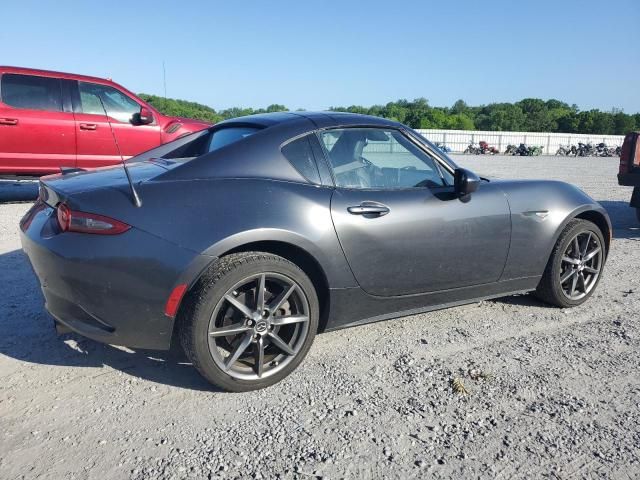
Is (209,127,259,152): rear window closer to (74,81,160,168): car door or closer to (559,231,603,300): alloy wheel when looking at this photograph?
(559,231,603,300): alloy wheel

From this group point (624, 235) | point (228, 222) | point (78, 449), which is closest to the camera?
point (78, 449)

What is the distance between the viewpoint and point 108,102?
311 inches

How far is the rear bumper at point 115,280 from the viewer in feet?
7.89

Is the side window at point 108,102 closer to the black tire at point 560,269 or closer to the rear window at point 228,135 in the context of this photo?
the rear window at point 228,135

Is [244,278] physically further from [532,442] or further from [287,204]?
[532,442]

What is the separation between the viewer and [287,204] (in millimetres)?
2744

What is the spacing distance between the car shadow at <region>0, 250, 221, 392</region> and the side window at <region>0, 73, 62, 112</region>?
4677mm

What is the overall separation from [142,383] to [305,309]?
956 millimetres

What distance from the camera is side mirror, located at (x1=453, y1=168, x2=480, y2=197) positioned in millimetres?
3252

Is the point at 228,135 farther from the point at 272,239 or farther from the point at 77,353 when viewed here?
the point at 77,353

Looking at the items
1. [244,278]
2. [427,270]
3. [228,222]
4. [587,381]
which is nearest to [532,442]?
[587,381]

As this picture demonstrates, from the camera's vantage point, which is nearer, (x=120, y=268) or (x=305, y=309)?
(x=120, y=268)

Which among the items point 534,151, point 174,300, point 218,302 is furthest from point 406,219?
point 534,151

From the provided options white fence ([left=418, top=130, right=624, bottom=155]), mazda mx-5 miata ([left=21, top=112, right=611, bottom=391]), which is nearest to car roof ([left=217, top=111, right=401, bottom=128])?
mazda mx-5 miata ([left=21, top=112, right=611, bottom=391])
